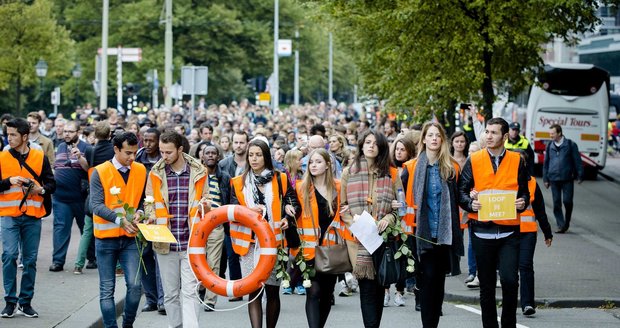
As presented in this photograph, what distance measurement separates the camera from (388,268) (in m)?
9.57

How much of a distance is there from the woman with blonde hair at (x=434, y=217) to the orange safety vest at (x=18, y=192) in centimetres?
367

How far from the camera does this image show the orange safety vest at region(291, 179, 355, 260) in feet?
Answer: 32.1

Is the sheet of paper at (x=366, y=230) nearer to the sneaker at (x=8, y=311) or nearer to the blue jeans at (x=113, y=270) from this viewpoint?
the blue jeans at (x=113, y=270)

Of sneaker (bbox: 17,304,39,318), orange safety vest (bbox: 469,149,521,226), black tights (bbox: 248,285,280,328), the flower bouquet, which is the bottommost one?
sneaker (bbox: 17,304,39,318)

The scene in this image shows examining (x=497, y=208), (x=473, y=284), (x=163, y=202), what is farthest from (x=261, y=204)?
(x=473, y=284)

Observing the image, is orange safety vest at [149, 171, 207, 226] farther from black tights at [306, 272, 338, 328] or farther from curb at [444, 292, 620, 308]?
curb at [444, 292, 620, 308]

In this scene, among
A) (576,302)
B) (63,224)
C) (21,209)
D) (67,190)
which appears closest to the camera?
(21,209)

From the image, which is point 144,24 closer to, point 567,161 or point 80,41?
point 80,41

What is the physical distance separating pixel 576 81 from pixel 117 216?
27.8 meters

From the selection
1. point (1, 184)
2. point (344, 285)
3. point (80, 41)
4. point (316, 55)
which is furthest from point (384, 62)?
point (316, 55)

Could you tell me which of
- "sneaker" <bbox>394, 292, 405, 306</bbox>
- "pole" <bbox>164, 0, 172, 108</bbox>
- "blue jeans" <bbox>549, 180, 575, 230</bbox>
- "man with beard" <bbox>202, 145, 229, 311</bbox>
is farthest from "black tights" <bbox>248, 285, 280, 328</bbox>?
"pole" <bbox>164, 0, 172, 108</bbox>

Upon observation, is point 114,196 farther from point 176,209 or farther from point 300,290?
point 300,290

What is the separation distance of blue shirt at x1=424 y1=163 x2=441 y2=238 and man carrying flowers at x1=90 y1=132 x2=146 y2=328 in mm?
2366

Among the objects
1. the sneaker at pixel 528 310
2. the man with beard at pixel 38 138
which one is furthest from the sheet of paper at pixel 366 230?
the man with beard at pixel 38 138
